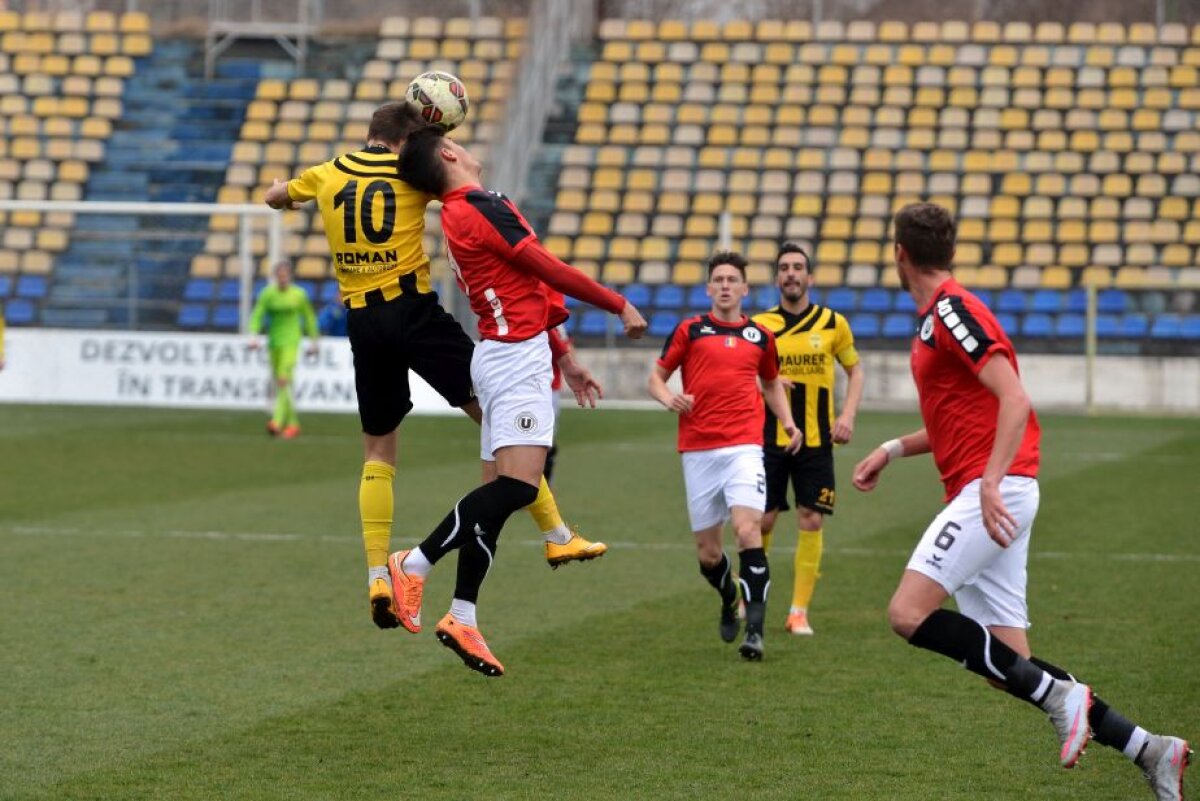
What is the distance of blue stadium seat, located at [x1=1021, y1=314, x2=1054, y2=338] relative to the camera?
2852 centimetres

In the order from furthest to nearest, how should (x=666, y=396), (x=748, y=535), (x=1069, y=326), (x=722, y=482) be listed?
1. (x=1069, y=326)
2. (x=722, y=482)
3. (x=748, y=535)
4. (x=666, y=396)

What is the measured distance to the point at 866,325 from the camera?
94.9 ft

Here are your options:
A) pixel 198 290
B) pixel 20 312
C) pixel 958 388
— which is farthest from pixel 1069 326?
pixel 958 388

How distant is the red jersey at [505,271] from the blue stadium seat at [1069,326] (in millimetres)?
22308

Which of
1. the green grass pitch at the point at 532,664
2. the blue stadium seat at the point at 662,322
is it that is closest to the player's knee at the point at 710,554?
the green grass pitch at the point at 532,664

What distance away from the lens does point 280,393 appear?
71.8ft

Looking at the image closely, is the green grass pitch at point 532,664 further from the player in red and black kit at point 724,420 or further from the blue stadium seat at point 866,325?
the blue stadium seat at point 866,325

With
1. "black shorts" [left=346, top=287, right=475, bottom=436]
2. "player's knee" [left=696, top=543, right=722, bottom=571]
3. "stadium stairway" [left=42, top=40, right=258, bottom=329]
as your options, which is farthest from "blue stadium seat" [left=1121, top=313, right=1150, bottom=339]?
"black shorts" [left=346, top=287, right=475, bottom=436]

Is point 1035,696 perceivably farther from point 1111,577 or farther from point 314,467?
point 314,467

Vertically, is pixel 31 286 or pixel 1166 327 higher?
pixel 1166 327

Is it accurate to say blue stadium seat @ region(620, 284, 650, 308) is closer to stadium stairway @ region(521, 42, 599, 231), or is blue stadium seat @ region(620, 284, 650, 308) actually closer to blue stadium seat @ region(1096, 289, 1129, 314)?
stadium stairway @ region(521, 42, 599, 231)

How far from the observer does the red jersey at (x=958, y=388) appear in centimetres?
579

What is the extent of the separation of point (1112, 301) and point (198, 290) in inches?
530

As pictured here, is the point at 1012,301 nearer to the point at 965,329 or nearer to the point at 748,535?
the point at 748,535
